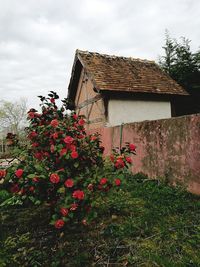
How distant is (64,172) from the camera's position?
2947 mm

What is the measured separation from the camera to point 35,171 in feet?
9.62

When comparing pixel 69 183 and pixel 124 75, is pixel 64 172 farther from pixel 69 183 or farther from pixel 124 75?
pixel 124 75

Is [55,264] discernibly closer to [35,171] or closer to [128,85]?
[35,171]

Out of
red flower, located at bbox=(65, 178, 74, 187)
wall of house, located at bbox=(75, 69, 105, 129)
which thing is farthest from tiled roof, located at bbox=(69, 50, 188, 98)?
red flower, located at bbox=(65, 178, 74, 187)

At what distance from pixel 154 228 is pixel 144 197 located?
61.6 inches

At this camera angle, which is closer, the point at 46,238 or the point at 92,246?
the point at 92,246

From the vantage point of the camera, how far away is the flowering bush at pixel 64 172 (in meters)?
2.84

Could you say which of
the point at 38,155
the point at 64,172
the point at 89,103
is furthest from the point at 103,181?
the point at 89,103

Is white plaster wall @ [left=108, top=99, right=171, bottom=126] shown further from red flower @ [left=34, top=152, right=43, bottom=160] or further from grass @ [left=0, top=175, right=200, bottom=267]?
red flower @ [left=34, top=152, right=43, bottom=160]

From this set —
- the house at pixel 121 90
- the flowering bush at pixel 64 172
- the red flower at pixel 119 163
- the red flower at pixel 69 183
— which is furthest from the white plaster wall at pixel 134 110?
the red flower at pixel 69 183

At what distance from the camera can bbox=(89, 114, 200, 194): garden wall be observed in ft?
16.1

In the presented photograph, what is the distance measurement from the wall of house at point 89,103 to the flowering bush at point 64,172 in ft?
28.2

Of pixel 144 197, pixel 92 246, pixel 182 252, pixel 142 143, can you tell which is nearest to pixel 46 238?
pixel 92 246

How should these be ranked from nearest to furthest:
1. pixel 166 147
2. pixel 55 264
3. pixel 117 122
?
pixel 55 264 → pixel 166 147 → pixel 117 122
